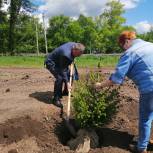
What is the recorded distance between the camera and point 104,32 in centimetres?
7306

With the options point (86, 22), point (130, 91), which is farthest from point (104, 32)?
point (130, 91)

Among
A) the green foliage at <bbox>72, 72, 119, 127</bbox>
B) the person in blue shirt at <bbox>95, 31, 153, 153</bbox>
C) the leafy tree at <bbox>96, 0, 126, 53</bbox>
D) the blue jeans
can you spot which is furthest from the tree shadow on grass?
the leafy tree at <bbox>96, 0, 126, 53</bbox>

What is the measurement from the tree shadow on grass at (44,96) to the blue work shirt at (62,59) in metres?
0.82

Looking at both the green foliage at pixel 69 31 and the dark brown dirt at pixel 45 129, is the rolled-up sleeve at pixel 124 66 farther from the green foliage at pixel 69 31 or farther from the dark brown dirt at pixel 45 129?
the green foliage at pixel 69 31

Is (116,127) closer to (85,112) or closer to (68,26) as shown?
(85,112)

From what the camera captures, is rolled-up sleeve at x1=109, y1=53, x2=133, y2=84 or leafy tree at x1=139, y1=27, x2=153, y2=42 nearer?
rolled-up sleeve at x1=109, y1=53, x2=133, y2=84

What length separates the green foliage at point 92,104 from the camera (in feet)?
25.5

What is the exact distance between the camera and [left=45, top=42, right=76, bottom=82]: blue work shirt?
30.2ft

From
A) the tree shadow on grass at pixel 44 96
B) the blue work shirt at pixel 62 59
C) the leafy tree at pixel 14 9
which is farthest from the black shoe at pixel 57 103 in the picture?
the leafy tree at pixel 14 9

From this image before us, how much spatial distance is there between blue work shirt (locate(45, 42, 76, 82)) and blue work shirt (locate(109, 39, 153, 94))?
2.45m

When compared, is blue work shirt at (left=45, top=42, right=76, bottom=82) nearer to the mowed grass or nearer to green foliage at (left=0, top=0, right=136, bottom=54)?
the mowed grass

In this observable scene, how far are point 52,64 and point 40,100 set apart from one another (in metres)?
0.93

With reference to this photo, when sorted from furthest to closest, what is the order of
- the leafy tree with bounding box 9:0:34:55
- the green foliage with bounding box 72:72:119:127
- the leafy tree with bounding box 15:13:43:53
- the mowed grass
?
the leafy tree with bounding box 15:13:43:53 < the leafy tree with bounding box 9:0:34:55 < the mowed grass < the green foliage with bounding box 72:72:119:127

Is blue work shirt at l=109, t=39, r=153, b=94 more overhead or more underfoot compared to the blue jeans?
more overhead
